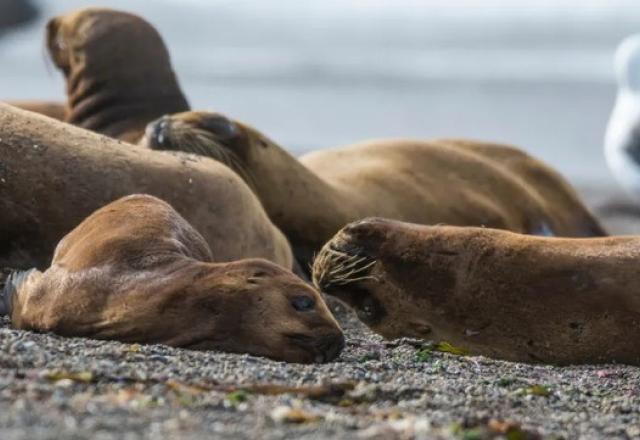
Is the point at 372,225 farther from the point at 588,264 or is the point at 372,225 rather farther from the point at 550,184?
the point at 550,184

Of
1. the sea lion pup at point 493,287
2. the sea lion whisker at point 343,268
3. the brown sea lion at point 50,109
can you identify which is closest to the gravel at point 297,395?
the sea lion pup at point 493,287

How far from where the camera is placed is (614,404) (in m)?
4.42

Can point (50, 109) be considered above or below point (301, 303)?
below

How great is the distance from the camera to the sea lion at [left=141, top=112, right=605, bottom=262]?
7352 mm

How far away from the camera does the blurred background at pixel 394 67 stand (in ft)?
56.1

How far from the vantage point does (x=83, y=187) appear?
569cm

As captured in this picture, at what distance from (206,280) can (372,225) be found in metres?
0.91

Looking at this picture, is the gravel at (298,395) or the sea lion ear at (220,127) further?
the sea lion ear at (220,127)

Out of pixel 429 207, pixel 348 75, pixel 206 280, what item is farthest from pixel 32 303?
pixel 348 75

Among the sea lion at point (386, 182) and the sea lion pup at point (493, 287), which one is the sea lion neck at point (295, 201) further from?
the sea lion pup at point (493, 287)

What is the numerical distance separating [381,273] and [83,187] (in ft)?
4.02

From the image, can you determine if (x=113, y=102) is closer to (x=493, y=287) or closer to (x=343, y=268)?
(x=343, y=268)

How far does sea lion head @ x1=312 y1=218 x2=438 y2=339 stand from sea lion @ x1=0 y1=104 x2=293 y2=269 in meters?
0.90

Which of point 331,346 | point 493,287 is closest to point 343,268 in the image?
point 493,287
